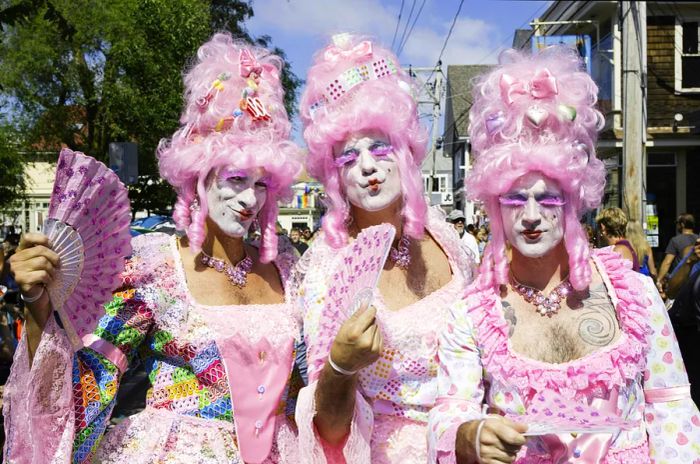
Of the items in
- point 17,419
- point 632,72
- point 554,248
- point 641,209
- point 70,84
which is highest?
point 70,84

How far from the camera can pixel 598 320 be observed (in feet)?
6.26

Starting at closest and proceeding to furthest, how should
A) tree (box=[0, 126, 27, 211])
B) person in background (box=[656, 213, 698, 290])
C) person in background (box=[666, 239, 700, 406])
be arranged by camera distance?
person in background (box=[666, 239, 700, 406]), person in background (box=[656, 213, 698, 290]), tree (box=[0, 126, 27, 211])

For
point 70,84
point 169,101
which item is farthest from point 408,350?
point 70,84

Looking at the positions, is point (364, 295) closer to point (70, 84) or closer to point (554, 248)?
point (554, 248)

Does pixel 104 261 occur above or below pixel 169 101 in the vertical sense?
below

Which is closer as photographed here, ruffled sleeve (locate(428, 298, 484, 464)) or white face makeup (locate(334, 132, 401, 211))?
ruffled sleeve (locate(428, 298, 484, 464))

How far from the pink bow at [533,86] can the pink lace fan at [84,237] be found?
1.10m

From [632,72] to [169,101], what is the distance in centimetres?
859

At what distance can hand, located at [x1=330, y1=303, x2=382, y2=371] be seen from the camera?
1.83 metres

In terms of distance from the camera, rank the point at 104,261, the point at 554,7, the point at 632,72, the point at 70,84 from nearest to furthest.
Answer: the point at 104,261
the point at 632,72
the point at 554,7
the point at 70,84

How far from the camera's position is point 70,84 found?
17.5 meters

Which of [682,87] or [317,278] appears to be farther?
[682,87]

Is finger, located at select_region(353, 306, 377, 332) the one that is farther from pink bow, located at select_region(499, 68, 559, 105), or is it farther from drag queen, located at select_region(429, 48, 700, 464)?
pink bow, located at select_region(499, 68, 559, 105)

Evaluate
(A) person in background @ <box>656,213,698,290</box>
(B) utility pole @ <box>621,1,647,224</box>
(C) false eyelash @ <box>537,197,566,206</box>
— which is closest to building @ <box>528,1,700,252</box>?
(B) utility pole @ <box>621,1,647,224</box>
